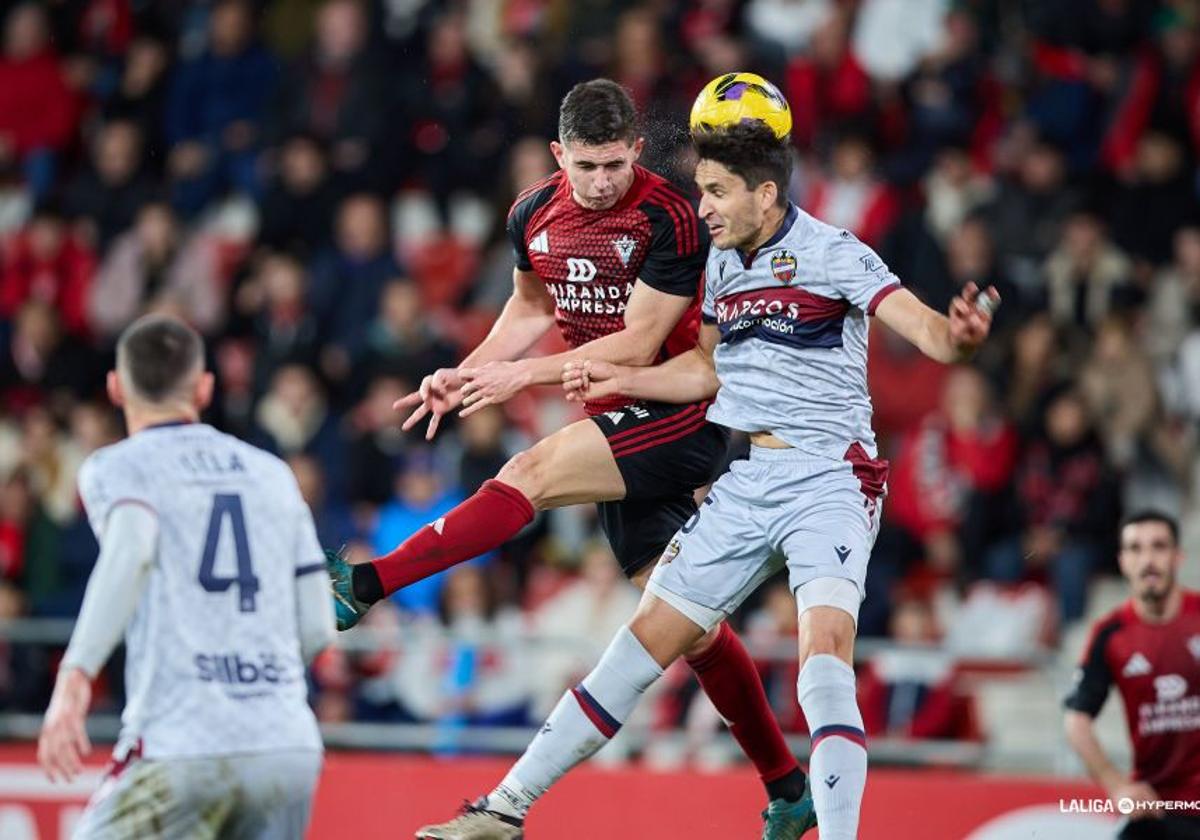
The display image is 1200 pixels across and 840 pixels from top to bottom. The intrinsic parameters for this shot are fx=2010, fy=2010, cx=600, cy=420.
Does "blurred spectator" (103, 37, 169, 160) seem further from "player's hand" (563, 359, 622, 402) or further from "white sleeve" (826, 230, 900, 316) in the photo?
"white sleeve" (826, 230, 900, 316)

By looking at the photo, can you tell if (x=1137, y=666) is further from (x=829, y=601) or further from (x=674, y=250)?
(x=674, y=250)

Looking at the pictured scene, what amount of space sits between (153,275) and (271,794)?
396 inches

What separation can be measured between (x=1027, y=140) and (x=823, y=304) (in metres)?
7.24

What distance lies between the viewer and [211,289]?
14.7 metres

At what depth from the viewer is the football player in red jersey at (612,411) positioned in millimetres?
7141

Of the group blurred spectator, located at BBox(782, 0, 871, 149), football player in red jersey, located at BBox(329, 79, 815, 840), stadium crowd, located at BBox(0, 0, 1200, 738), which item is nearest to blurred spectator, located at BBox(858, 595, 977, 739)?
stadium crowd, located at BBox(0, 0, 1200, 738)

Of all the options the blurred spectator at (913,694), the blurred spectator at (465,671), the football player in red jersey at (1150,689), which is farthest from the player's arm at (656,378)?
the blurred spectator at (465,671)

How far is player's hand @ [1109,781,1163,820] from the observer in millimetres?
8789

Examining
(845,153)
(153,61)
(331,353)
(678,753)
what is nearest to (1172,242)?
(845,153)

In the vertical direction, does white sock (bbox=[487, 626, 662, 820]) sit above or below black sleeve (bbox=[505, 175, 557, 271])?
below

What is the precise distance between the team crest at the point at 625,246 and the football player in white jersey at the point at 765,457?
12.8 inches

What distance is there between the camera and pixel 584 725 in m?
6.94

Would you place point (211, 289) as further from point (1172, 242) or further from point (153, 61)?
point (1172, 242)

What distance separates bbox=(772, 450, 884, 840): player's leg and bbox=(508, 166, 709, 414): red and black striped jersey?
0.74m
